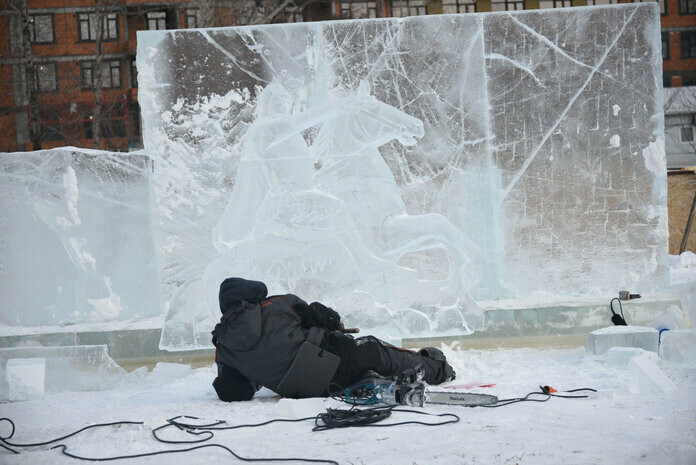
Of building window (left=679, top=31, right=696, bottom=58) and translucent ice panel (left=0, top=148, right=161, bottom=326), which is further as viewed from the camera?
building window (left=679, top=31, right=696, bottom=58)

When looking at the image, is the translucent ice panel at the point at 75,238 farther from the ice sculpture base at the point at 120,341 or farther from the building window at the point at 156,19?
the building window at the point at 156,19

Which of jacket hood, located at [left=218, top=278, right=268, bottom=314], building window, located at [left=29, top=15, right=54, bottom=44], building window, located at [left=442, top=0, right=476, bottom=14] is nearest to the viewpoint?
jacket hood, located at [left=218, top=278, right=268, bottom=314]

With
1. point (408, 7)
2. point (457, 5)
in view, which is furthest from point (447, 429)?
point (457, 5)

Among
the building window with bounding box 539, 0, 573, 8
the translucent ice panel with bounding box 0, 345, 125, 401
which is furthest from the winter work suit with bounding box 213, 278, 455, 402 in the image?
the building window with bounding box 539, 0, 573, 8

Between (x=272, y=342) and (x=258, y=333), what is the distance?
9 cm

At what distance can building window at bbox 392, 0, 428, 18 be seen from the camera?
24297mm

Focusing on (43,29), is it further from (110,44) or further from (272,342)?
(272,342)

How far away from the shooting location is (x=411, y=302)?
673cm

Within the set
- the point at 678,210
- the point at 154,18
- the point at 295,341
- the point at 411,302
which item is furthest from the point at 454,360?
the point at 154,18

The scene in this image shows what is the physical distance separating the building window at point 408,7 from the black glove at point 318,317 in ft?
67.5

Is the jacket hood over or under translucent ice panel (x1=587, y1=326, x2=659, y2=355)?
over

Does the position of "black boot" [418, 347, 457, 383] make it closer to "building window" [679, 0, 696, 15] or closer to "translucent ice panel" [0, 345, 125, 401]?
"translucent ice panel" [0, 345, 125, 401]

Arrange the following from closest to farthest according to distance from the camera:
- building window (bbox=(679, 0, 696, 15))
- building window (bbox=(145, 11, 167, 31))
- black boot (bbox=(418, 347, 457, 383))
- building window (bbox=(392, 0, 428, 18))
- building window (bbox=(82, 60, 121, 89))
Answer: black boot (bbox=(418, 347, 457, 383)) < building window (bbox=(392, 0, 428, 18)) < building window (bbox=(145, 11, 167, 31)) < building window (bbox=(82, 60, 121, 89)) < building window (bbox=(679, 0, 696, 15))

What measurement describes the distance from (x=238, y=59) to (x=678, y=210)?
6719 millimetres
